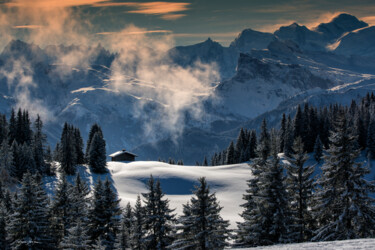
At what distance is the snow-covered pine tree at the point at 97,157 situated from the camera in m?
80.9

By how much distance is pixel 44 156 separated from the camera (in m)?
80.4

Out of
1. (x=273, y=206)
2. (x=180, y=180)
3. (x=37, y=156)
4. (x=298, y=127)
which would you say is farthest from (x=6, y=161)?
(x=298, y=127)

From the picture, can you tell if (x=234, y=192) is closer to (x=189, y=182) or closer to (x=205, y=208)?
(x=189, y=182)

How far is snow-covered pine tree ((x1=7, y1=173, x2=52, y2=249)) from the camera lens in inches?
1265

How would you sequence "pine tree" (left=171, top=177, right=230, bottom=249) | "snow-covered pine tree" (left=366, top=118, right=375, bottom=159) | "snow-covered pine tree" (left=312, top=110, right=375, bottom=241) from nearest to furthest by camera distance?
"snow-covered pine tree" (left=312, top=110, right=375, bottom=241) → "pine tree" (left=171, top=177, right=230, bottom=249) → "snow-covered pine tree" (left=366, top=118, right=375, bottom=159)

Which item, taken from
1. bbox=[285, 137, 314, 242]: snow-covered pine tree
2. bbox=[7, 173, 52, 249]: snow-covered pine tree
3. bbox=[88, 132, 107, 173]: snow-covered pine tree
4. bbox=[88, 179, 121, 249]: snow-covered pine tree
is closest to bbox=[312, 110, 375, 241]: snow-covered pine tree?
bbox=[285, 137, 314, 242]: snow-covered pine tree

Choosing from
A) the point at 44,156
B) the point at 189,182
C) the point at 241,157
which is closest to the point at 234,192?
the point at 189,182

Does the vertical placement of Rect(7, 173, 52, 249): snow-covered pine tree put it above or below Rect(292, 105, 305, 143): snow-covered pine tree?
below

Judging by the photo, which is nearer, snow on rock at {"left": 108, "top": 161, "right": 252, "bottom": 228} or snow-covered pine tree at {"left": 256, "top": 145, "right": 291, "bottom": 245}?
snow-covered pine tree at {"left": 256, "top": 145, "right": 291, "bottom": 245}

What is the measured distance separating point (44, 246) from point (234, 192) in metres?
42.3

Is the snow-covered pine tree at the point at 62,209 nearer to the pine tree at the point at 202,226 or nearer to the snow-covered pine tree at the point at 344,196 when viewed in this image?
the pine tree at the point at 202,226

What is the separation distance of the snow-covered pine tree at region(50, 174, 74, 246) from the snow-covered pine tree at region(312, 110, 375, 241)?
23632mm

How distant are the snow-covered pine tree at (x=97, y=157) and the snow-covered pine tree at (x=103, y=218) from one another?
4505 centimetres

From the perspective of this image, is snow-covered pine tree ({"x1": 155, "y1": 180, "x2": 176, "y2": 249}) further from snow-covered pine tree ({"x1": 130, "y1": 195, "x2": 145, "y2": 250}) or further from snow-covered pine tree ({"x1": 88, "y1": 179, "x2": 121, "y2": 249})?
snow-covered pine tree ({"x1": 88, "y1": 179, "x2": 121, "y2": 249})
